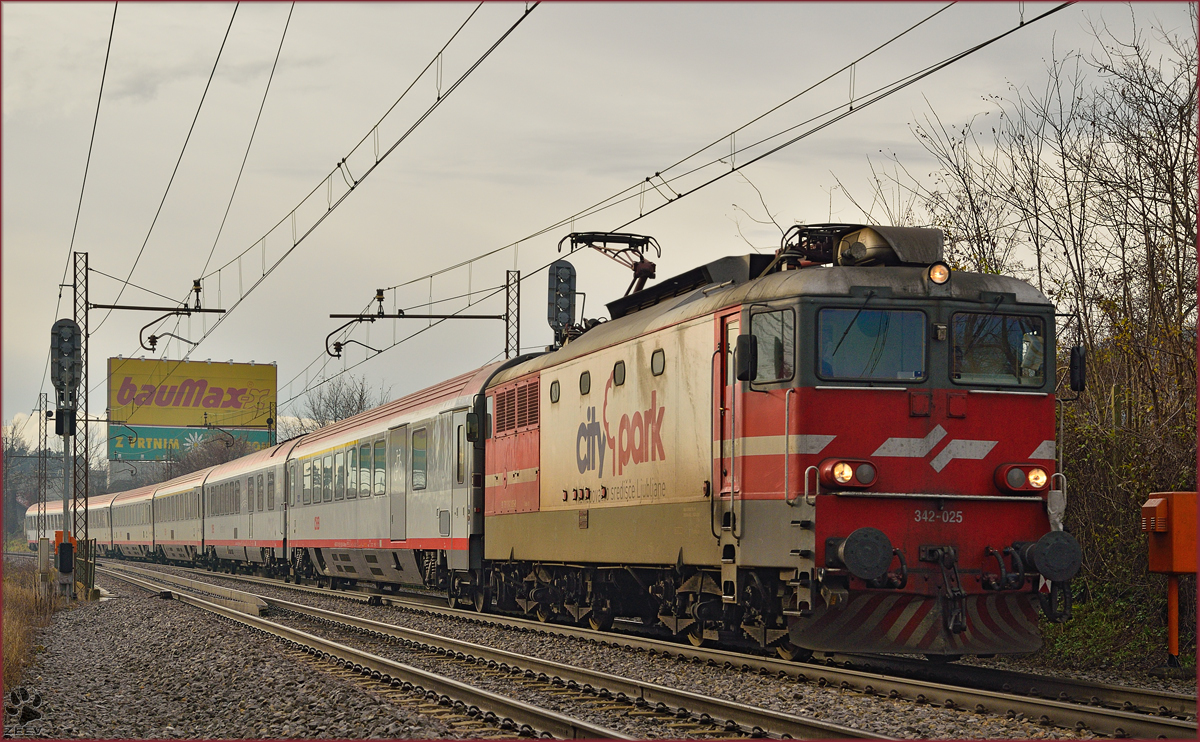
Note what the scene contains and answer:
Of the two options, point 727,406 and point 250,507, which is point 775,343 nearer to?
point 727,406

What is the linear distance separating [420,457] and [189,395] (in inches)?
1847

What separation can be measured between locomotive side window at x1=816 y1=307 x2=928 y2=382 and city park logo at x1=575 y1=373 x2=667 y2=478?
8.28ft

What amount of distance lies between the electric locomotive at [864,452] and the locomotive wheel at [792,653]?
0.02m

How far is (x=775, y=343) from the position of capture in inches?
434

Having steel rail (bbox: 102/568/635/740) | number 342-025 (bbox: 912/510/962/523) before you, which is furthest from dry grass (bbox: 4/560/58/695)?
number 342-025 (bbox: 912/510/962/523)

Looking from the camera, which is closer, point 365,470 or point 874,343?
point 874,343

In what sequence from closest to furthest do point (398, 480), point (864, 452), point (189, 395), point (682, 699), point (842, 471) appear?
point (682, 699), point (842, 471), point (864, 452), point (398, 480), point (189, 395)

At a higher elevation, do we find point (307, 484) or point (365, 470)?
point (365, 470)

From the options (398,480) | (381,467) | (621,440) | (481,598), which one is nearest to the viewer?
(621,440)

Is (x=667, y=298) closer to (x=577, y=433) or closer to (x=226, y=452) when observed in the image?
(x=577, y=433)

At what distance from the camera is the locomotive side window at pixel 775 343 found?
10.9m

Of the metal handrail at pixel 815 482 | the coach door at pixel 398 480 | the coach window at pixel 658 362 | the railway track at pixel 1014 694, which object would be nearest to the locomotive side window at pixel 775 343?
the metal handrail at pixel 815 482

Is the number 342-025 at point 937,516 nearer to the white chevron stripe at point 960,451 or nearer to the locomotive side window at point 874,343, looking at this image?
the white chevron stripe at point 960,451

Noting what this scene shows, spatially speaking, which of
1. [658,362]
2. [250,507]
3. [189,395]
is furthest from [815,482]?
[189,395]
